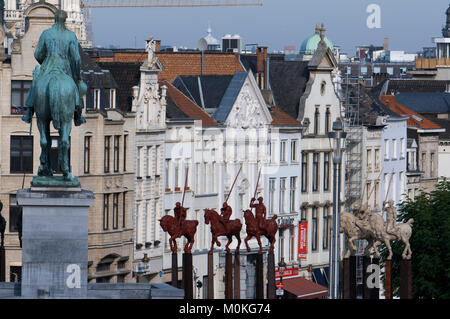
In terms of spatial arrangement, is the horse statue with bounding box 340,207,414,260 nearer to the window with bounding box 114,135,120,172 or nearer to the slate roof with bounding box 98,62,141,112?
the window with bounding box 114,135,120,172

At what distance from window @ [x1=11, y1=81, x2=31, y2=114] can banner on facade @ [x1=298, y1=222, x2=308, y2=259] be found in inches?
1016

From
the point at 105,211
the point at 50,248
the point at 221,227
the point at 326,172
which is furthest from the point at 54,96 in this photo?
the point at 326,172

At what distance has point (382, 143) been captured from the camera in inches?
5022

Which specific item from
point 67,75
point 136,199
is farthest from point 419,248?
point 67,75

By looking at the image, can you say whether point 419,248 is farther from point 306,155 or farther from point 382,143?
point 382,143

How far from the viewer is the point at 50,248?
4712cm

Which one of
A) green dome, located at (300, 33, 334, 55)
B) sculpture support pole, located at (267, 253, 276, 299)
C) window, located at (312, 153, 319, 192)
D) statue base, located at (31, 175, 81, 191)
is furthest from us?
green dome, located at (300, 33, 334, 55)

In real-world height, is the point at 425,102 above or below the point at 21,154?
above

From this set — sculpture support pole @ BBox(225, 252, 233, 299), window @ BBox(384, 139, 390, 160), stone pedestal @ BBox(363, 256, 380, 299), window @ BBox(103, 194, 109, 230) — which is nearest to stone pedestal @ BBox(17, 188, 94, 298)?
stone pedestal @ BBox(363, 256, 380, 299)

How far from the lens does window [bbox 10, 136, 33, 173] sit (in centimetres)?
9294

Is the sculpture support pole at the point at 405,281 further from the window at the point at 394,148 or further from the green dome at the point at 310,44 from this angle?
the green dome at the point at 310,44

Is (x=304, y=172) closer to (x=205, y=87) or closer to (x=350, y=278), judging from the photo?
(x=205, y=87)

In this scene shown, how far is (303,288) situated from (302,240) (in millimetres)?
4452

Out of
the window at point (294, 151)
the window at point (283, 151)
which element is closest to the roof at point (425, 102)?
the window at point (294, 151)
